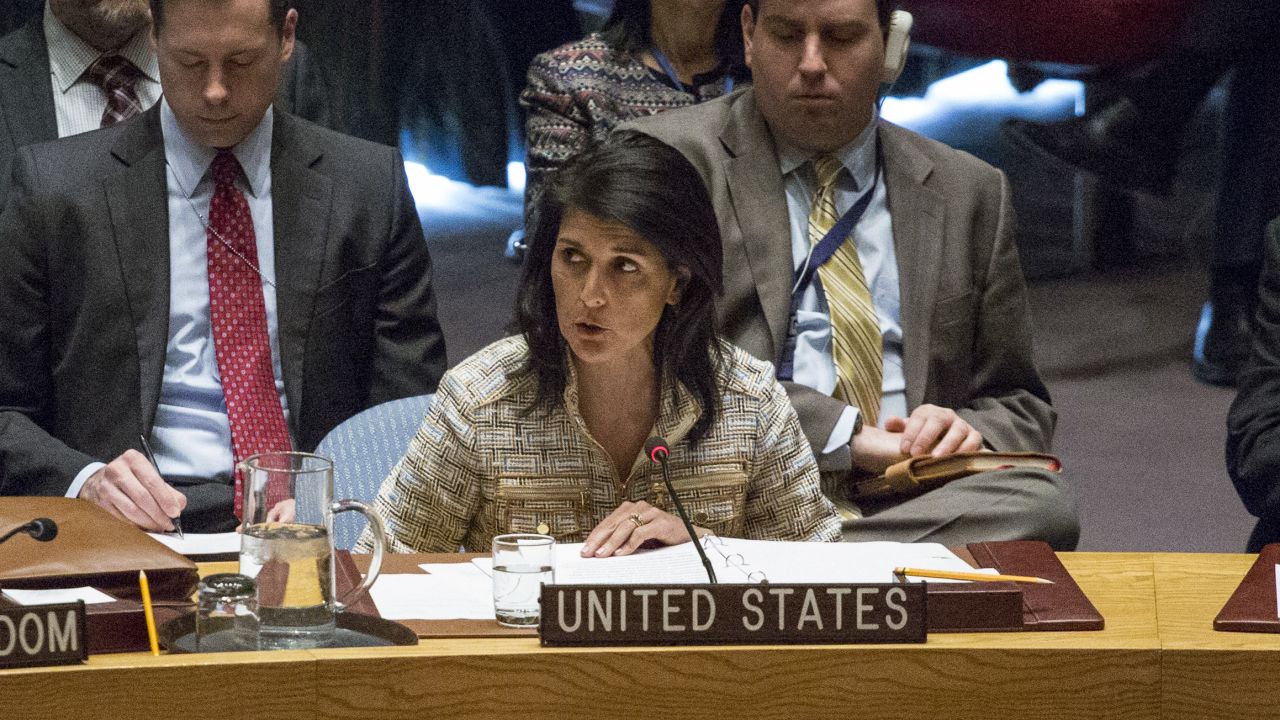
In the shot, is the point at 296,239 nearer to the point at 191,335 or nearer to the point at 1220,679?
the point at 191,335

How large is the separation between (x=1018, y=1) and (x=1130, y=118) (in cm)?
43

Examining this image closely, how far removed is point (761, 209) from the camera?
2.95 m

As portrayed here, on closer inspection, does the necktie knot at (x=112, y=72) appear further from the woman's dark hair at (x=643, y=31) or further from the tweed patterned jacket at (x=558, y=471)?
the tweed patterned jacket at (x=558, y=471)

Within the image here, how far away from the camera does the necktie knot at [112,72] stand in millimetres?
3445

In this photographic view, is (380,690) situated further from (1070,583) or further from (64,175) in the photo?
(64,175)

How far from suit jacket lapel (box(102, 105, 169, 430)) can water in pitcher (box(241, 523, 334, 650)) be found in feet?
4.03

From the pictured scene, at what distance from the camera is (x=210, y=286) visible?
9.73 ft

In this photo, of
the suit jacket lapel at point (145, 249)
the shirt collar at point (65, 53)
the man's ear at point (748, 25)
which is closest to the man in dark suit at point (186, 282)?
the suit jacket lapel at point (145, 249)

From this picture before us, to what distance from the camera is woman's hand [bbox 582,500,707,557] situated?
6.98ft

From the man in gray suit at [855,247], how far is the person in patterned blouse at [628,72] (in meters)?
0.55

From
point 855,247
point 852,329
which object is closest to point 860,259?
point 855,247

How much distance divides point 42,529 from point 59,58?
1.77 m

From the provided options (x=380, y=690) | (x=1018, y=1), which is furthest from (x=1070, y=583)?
(x=1018, y=1)

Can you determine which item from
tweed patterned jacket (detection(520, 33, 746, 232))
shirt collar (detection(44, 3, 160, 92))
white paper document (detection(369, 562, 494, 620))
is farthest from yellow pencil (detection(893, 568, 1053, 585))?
shirt collar (detection(44, 3, 160, 92))
